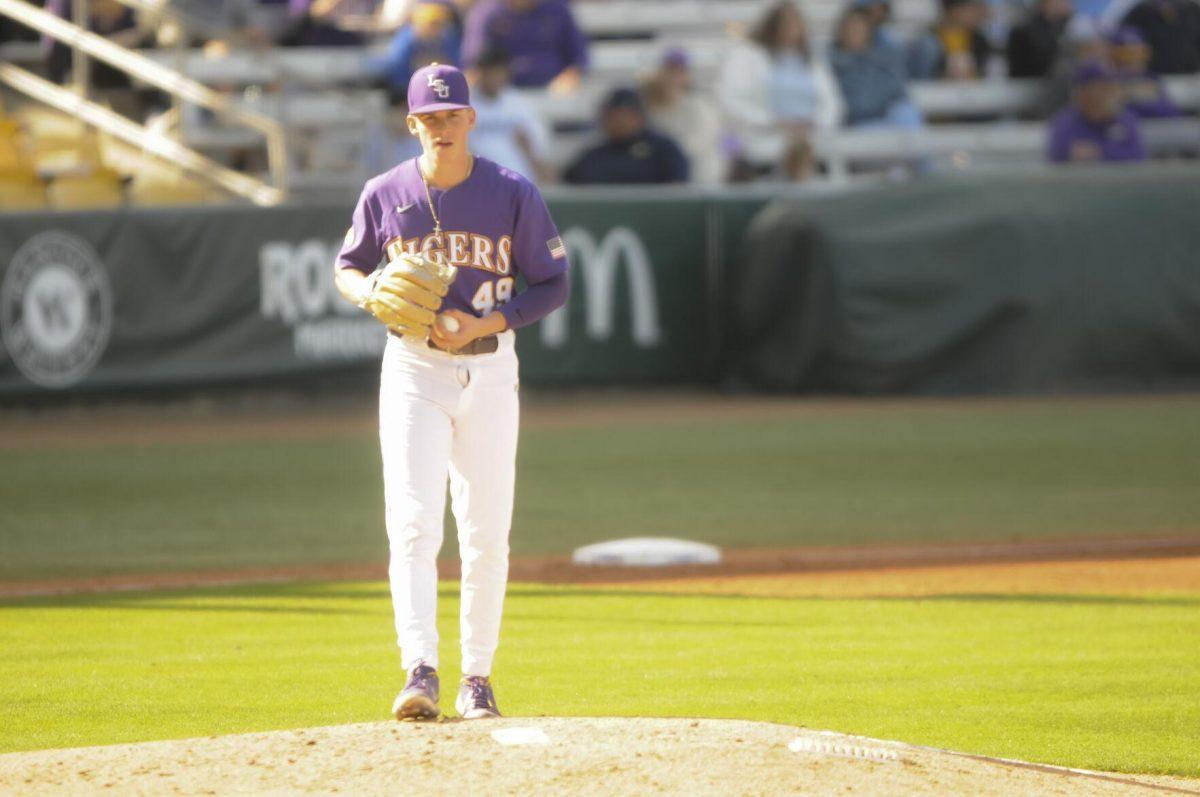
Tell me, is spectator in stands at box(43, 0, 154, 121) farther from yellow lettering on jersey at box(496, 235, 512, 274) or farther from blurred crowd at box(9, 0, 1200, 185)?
yellow lettering on jersey at box(496, 235, 512, 274)

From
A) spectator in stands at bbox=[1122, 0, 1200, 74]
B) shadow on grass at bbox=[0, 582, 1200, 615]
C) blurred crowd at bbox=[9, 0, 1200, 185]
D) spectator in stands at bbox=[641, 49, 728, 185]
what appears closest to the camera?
shadow on grass at bbox=[0, 582, 1200, 615]

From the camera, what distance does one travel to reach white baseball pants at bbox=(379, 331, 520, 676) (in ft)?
18.0

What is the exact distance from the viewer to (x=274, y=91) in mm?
17094

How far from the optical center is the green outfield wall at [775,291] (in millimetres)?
15508

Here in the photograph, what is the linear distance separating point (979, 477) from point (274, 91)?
786 cm

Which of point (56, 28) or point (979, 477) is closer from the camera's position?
point (979, 477)

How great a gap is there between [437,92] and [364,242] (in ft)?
1.78

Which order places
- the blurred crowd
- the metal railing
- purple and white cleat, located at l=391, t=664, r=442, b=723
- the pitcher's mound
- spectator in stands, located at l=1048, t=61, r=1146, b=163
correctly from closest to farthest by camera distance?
the pitcher's mound
purple and white cleat, located at l=391, t=664, r=442, b=723
the metal railing
the blurred crowd
spectator in stands, located at l=1048, t=61, r=1146, b=163

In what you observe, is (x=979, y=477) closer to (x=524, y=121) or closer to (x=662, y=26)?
(x=524, y=121)

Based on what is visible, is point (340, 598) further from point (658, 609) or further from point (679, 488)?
point (679, 488)

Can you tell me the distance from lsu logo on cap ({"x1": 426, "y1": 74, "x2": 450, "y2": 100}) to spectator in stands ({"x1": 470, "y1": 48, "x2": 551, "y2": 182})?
10.9 m

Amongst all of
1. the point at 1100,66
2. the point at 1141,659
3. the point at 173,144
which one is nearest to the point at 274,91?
the point at 173,144

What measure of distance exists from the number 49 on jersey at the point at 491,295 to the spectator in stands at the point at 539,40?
12224 millimetres

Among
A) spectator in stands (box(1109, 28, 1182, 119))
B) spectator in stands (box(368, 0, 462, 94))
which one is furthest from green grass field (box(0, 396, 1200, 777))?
spectator in stands (box(1109, 28, 1182, 119))
